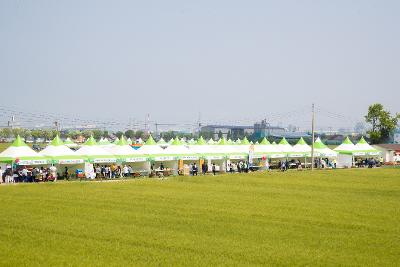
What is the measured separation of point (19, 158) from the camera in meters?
33.5

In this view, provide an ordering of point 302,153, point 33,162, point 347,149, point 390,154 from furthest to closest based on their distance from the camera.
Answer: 1. point 390,154
2. point 347,149
3. point 302,153
4. point 33,162

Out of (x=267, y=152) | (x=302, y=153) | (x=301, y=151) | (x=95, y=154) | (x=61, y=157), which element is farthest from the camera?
(x=301, y=151)

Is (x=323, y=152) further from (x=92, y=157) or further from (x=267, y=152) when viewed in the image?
(x=92, y=157)

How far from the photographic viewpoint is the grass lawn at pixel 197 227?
12.3m

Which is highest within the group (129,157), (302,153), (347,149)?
(347,149)

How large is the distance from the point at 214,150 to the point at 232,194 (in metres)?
20.5

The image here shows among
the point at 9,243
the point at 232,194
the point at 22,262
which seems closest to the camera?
the point at 22,262

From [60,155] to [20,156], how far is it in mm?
2954

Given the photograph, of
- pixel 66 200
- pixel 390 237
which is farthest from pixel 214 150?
pixel 390 237

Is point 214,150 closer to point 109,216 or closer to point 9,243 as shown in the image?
point 109,216

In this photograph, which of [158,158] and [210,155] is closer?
[158,158]

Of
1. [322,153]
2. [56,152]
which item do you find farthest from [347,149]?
[56,152]

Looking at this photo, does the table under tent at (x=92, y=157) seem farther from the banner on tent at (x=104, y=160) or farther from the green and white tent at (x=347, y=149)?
the green and white tent at (x=347, y=149)

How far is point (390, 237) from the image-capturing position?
1473 centimetres
